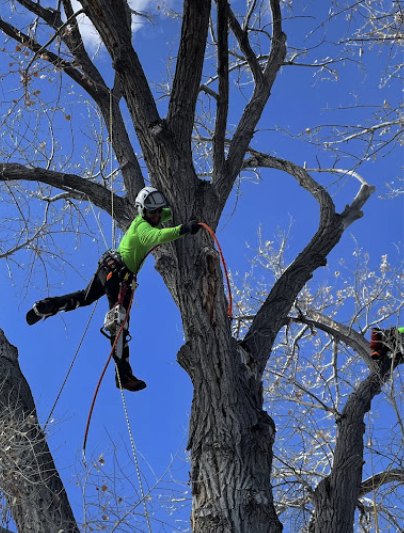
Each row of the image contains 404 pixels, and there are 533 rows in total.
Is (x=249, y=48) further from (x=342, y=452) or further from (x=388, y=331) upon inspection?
(x=342, y=452)

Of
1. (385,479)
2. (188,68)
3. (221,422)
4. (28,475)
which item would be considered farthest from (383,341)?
(28,475)

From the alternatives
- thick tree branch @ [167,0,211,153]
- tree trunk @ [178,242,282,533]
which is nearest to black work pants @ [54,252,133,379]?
tree trunk @ [178,242,282,533]

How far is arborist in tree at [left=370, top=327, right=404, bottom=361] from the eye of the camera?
719 cm

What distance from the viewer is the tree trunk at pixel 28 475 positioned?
477 centimetres

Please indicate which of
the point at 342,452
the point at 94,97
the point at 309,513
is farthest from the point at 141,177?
the point at 309,513

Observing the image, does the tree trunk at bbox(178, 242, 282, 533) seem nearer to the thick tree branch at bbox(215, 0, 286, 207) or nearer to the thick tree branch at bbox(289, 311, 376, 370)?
the thick tree branch at bbox(215, 0, 286, 207)

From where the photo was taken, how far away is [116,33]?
571 cm

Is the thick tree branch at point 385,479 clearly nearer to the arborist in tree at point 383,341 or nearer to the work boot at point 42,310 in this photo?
the arborist in tree at point 383,341

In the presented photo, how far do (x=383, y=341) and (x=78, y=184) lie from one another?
3722mm

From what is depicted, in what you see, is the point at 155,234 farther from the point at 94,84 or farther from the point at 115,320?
the point at 94,84

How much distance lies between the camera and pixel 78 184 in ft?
21.1

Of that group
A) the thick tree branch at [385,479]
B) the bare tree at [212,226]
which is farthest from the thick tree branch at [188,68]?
the thick tree branch at [385,479]

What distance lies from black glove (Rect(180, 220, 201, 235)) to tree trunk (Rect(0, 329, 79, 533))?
6.01ft

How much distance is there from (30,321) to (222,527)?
2.65 metres
